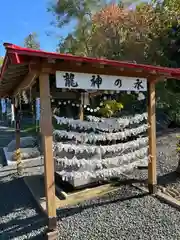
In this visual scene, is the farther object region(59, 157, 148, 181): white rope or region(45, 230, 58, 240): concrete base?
region(59, 157, 148, 181): white rope

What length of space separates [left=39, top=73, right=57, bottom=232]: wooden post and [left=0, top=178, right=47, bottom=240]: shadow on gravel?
386 mm

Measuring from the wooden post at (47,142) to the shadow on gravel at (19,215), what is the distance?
0.39m

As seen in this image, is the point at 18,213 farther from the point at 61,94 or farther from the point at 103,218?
the point at 61,94

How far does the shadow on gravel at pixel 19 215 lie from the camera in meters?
3.20

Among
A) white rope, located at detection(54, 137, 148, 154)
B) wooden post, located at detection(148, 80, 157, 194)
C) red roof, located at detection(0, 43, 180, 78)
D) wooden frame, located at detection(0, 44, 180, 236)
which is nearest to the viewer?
red roof, located at detection(0, 43, 180, 78)

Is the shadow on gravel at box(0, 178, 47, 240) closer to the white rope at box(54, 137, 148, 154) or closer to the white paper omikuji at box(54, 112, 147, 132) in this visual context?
the white rope at box(54, 137, 148, 154)

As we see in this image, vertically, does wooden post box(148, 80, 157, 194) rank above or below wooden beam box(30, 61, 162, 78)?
below

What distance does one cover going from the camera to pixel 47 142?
2.98 metres

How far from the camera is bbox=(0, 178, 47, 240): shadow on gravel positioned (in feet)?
10.5

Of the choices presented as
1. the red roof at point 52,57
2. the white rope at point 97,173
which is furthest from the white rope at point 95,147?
the red roof at point 52,57

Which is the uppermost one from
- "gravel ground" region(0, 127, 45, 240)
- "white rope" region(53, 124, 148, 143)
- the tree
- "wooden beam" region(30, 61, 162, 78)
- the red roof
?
the tree

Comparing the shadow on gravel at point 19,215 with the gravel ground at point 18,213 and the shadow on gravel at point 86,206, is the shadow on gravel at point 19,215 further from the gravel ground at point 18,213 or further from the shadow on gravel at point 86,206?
the shadow on gravel at point 86,206

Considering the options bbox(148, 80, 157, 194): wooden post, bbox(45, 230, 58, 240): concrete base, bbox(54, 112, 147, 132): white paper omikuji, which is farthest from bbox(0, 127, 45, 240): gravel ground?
bbox(148, 80, 157, 194): wooden post

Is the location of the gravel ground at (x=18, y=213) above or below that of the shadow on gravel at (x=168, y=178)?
below
